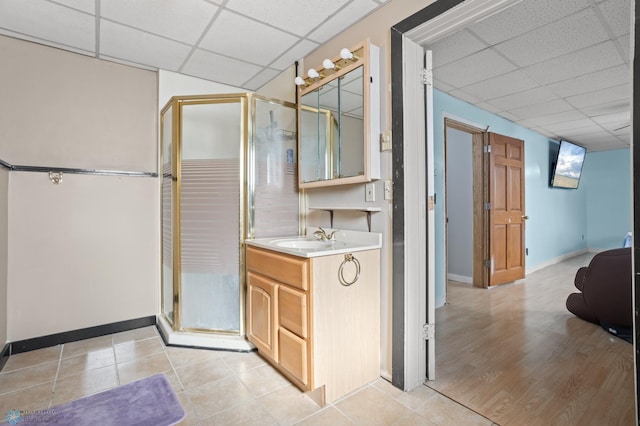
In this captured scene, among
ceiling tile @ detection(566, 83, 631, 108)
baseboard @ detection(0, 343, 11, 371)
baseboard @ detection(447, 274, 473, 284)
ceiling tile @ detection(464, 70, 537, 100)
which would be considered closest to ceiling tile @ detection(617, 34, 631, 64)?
ceiling tile @ detection(464, 70, 537, 100)

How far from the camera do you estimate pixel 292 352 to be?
1.85 m

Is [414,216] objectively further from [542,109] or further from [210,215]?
[542,109]

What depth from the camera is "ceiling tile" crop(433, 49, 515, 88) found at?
2.60m

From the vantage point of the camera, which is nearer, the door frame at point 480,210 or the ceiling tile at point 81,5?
the ceiling tile at point 81,5

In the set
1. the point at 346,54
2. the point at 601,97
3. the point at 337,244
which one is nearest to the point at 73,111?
the point at 346,54

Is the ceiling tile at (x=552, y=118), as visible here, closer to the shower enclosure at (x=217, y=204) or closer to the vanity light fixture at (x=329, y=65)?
the vanity light fixture at (x=329, y=65)

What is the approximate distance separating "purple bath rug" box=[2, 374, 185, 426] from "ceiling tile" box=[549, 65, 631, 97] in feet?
13.7

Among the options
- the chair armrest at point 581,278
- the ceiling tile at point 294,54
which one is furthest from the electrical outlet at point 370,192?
the chair armrest at point 581,278

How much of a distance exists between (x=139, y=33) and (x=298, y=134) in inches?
53.2

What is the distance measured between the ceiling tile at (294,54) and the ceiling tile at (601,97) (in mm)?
3042

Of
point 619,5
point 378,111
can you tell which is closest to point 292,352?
point 378,111

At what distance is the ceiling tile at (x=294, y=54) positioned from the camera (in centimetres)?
247

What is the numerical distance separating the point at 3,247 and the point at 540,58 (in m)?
4.35

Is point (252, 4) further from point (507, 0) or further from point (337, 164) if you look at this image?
point (507, 0)
